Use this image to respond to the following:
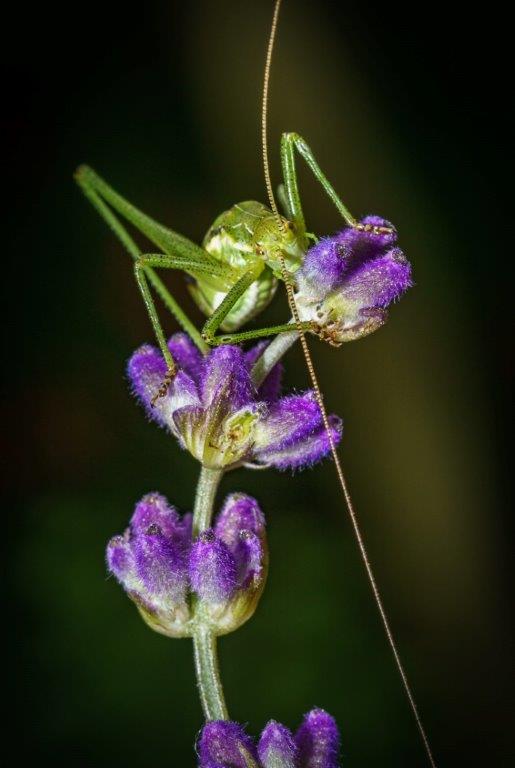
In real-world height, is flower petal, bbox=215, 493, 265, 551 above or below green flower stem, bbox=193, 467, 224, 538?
below

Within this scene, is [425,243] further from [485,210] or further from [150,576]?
[150,576]

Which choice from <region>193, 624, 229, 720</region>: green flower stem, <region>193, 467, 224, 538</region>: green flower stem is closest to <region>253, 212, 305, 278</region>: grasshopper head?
<region>193, 467, 224, 538</region>: green flower stem

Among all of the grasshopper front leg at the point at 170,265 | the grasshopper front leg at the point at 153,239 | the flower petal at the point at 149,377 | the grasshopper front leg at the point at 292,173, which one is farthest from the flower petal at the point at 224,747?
the grasshopper front leg at the point at 292,173

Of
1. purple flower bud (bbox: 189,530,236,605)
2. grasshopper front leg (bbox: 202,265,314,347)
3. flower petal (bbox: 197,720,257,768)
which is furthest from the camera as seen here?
grasshopper front leg (bbox: 202,265,314,347)

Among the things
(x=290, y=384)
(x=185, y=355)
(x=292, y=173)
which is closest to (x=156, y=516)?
(x=185, y=355)

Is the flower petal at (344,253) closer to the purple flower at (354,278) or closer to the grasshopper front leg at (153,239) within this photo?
the purple flower at (354,278)

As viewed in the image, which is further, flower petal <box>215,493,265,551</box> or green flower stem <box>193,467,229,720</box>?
flower petal <box>215,493,265,551</box>

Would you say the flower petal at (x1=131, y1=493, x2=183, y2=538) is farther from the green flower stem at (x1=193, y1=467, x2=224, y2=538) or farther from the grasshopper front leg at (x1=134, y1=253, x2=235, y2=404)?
the grasshopper front leg at (x1=134, y1=253, x2=235, y2=404)

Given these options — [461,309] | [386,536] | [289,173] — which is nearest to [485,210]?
[461,309]
